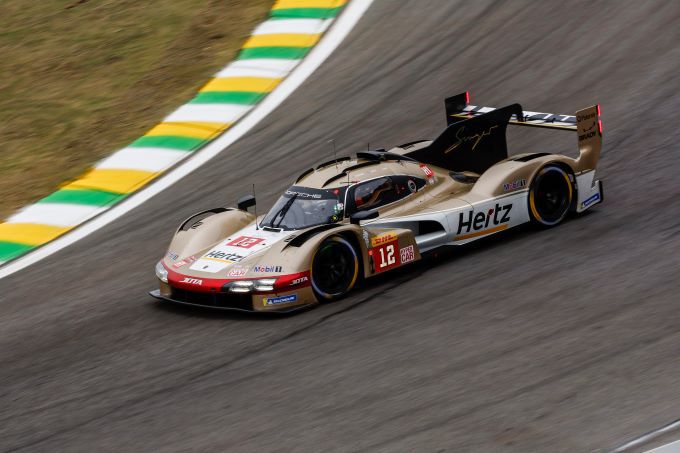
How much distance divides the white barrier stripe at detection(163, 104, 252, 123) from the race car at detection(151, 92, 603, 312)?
4740mm

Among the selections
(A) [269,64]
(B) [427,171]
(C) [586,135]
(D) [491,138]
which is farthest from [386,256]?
(A) [269,64]

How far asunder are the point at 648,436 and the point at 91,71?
1354 centimetres

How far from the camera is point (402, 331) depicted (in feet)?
30.2

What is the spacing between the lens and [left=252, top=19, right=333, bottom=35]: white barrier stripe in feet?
59.8

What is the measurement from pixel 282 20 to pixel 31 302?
866cm

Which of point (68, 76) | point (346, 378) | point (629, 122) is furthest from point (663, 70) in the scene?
point (68, 76)

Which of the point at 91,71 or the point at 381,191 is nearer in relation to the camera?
the point at 381,191

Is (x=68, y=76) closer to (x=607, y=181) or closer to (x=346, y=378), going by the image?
(x=607, y=181)

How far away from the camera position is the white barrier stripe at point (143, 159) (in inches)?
600

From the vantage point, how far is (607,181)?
1252 cm

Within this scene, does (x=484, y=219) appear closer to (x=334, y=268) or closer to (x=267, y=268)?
(x=334, y=268)

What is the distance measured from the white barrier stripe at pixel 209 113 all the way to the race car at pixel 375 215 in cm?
474
